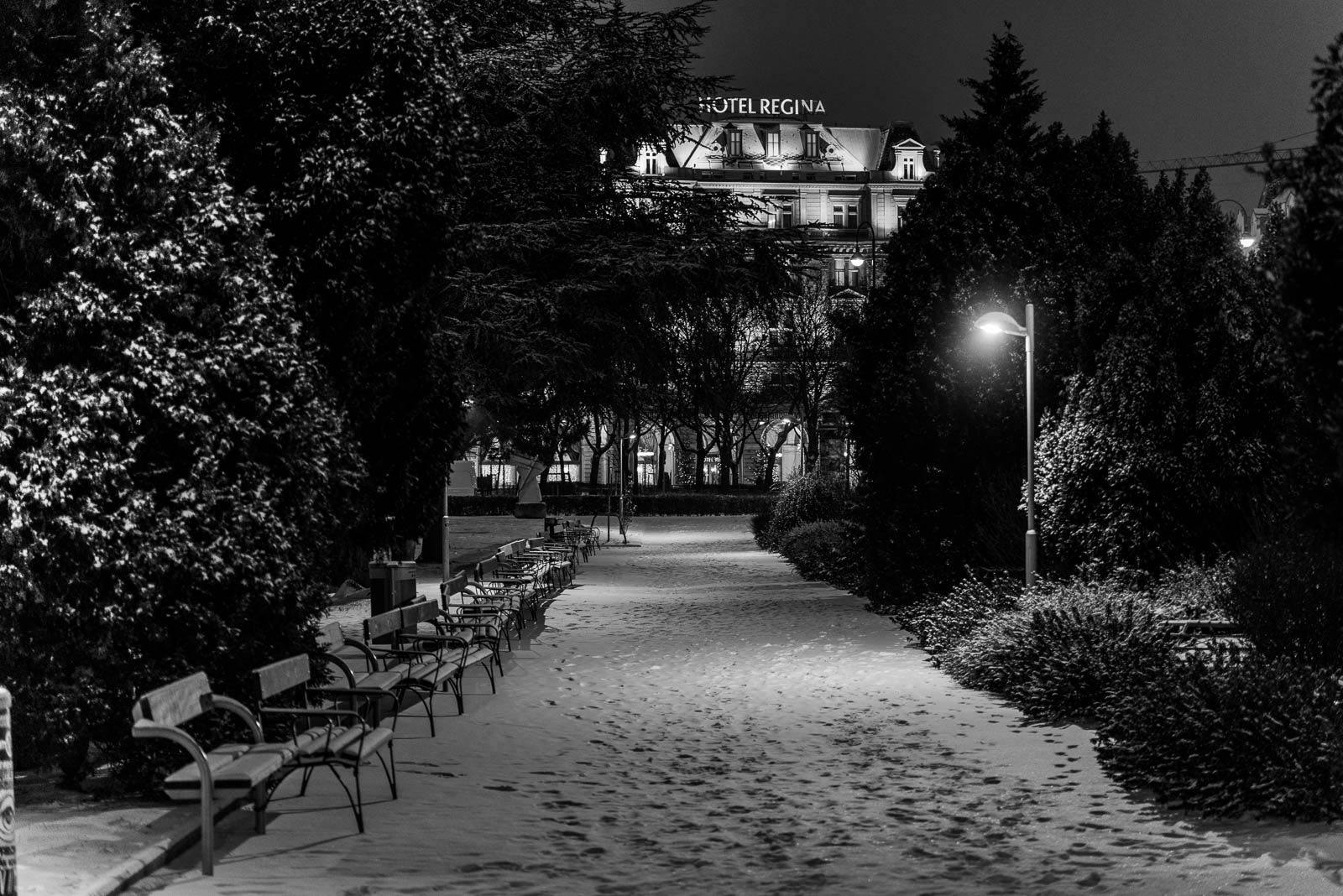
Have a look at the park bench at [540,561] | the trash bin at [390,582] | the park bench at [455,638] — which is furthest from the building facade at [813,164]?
the park bench at [455,638]

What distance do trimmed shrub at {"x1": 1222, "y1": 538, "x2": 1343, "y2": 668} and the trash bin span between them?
9204 mm

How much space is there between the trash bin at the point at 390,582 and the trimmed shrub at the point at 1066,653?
21.3ft

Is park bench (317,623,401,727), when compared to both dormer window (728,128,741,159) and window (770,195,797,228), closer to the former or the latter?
window (770,195,797,228)

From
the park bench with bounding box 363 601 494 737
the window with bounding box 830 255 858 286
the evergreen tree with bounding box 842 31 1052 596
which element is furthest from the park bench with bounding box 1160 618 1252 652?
the window with bounding box 830 255 858 286

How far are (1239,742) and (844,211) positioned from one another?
103 metres

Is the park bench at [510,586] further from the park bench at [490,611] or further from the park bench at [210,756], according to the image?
the park bench at [210,756]

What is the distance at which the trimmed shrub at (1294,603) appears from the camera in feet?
42.1

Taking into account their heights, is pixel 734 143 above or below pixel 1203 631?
above

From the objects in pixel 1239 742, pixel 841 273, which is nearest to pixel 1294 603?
pixel 1239 742

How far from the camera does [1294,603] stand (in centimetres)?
1316

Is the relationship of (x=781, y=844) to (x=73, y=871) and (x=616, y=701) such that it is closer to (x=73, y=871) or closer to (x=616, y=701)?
(x=73, y=871)

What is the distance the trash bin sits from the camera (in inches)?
704

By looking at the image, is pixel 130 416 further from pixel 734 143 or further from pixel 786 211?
pixel 734 143

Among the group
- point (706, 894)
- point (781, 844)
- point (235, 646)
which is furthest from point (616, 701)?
point (706, 894)
